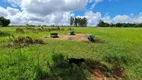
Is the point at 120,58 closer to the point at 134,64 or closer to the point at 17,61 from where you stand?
the point at 134,64

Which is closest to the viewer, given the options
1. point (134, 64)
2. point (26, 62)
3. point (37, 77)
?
point (37, 77)

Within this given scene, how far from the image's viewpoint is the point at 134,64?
9.86 m

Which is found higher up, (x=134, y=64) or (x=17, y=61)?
(x=17, y=61)

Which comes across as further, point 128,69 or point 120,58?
point 120,58

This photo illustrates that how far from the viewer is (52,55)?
9.27 m

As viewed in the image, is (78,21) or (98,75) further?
(78,21)

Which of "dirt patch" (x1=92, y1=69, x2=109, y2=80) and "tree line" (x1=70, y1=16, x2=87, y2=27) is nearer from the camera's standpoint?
"dirt patch" (x1=92, y1=69, x2=109, y2=80)

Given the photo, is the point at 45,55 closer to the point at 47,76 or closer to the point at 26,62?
the point at 26,62

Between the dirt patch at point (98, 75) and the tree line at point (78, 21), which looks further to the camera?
the tree line at point (78, 21)

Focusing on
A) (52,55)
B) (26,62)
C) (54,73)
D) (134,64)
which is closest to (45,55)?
(52,55)

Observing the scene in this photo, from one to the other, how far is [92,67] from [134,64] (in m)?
2.76

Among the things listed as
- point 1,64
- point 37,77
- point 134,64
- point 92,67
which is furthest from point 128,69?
point 1,64

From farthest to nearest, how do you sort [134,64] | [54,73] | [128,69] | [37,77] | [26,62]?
[134,64], [128,69], [26,62], [54,73], [37,77]

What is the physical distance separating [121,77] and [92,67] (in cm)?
131
